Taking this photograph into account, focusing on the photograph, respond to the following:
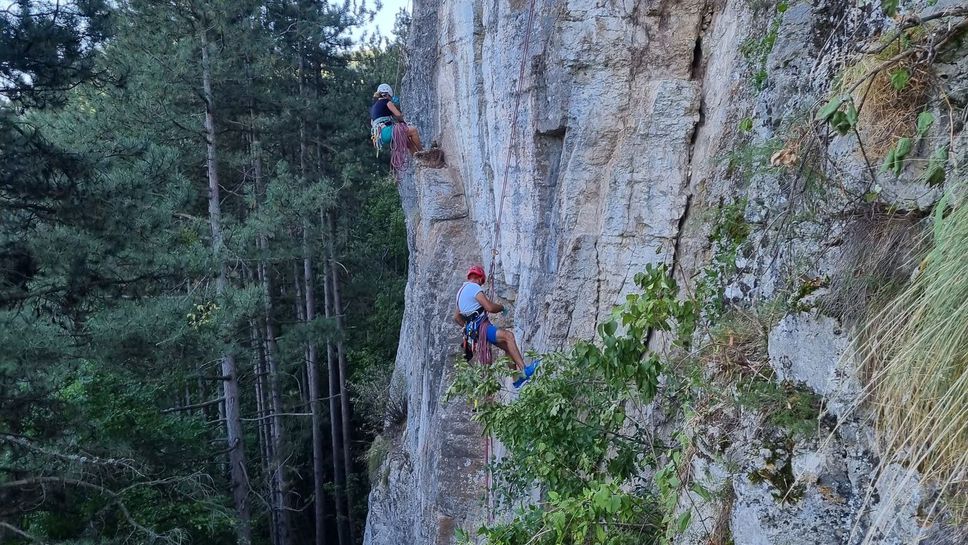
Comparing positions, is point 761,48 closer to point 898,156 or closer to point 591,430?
point 898,156

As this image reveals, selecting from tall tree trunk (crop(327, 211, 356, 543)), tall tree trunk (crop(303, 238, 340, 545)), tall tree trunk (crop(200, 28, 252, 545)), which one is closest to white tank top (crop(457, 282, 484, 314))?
tall tree trunk (crop(200, 28, 252, 545))

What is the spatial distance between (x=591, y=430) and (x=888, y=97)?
2.14 meters

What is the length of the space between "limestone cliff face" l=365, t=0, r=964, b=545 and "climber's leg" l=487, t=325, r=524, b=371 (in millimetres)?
231

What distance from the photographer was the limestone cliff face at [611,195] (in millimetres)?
2553

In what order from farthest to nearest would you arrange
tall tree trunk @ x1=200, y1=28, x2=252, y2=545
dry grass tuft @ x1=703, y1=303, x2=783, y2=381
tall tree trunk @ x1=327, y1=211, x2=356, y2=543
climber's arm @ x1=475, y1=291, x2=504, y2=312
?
tall tree trunk @ x1=327, y1=211, x2=356, y2=543, tall tree trunk @ x1=200, y1=28, x2=252, y2=545, climber's arm @ x1=475, y1=291, x2=504, y2=312, dry grass tuft @ x1=703, y1=303, x2=783, y2=381

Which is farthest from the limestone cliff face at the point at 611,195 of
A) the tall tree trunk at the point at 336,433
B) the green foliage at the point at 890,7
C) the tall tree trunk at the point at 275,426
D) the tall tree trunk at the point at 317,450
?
the tall tree trunk at the point at 336,433

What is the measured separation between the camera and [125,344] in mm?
10562

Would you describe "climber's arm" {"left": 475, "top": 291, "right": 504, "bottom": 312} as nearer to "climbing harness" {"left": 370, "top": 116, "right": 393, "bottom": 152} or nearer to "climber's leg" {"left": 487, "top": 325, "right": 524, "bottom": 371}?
"climber's leg" {"left": 487, "top": 325, "right": 524, "bottom": 371}

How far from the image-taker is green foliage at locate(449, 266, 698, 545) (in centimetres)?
327

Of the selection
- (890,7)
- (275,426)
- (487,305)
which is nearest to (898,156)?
(890,7)

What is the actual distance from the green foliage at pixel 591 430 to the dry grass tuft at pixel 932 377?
0.94 meters

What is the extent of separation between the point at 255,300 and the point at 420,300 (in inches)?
151

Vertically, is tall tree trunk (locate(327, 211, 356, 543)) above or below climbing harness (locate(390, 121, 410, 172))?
below

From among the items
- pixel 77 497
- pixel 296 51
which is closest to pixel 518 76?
pixel 77 497
